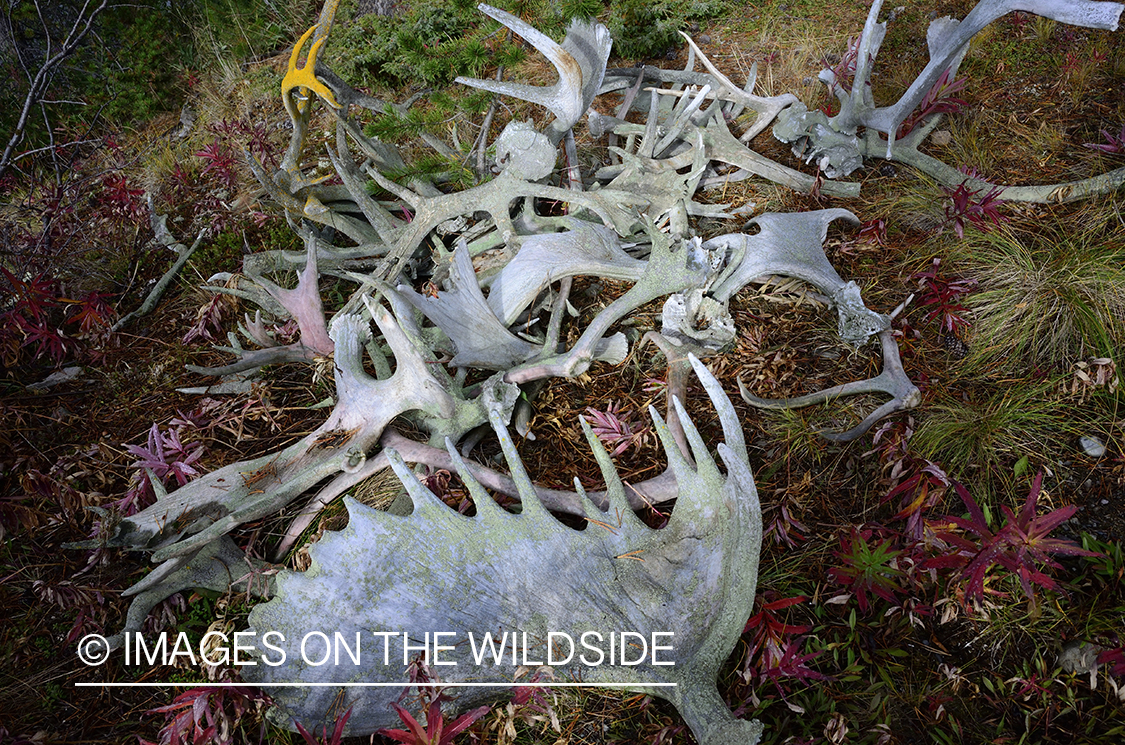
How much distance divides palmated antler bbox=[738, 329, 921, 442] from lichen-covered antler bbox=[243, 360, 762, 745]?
1.74 feet

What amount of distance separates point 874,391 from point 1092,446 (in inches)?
25.4

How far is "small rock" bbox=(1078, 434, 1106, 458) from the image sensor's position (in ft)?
6.42

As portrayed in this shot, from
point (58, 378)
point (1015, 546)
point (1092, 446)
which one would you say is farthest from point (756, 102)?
point (58, 378)

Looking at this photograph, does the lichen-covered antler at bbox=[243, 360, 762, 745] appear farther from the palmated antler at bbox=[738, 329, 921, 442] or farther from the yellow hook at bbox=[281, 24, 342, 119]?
the yellow hook at bbox=[281, 24, 342, 119]

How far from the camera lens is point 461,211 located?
256cm

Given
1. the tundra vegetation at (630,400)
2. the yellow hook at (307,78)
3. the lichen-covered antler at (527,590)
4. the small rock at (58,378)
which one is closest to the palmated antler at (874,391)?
the tundra vegetation at (630,400)

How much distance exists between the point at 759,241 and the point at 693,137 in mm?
767

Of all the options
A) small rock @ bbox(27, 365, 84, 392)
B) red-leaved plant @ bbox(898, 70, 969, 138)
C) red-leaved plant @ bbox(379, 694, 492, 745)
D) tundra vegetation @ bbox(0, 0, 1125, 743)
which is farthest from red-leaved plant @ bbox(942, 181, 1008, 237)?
small rock @ bbox(27, 365, 84, 392)

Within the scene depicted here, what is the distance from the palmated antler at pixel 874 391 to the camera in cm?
204

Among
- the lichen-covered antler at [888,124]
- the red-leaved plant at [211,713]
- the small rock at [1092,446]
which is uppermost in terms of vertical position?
the lichen-covered antler at [888,124]

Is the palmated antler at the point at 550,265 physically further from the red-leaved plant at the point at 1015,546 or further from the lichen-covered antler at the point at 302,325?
the red-leaved plant at the point at 1015,546

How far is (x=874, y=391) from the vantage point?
217 cm

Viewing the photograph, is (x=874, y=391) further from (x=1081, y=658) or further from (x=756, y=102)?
(x=756, y=102)

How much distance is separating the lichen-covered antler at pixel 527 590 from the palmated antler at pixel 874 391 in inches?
20.9
